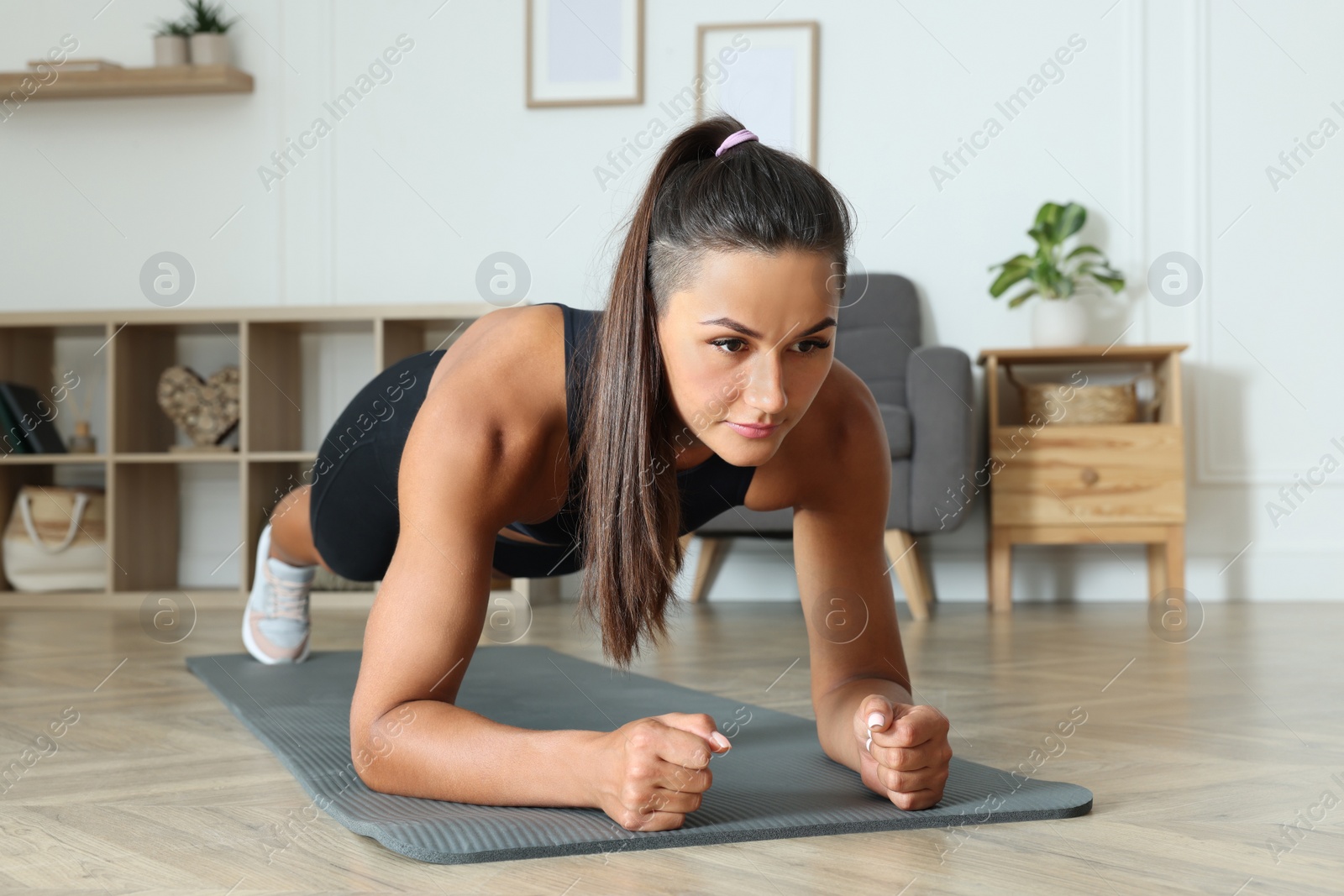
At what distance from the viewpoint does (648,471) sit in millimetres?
856

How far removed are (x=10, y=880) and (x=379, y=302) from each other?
264cm

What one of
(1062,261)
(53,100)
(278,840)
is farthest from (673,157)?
(53,100)

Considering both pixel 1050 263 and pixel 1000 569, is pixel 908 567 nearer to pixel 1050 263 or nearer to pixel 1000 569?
pixel 1000 569

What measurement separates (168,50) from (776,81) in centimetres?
163

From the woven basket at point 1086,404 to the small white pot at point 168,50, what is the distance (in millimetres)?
2388

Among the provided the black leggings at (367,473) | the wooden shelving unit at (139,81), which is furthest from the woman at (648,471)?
the wooden shelving unit at (139,81)

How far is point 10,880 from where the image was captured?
0.69 m

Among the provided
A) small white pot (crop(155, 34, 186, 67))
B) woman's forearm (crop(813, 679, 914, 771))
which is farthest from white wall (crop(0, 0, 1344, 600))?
woman's forearm (crop(813, 679, 914, 771))

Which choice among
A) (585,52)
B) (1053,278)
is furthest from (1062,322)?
(585,52)

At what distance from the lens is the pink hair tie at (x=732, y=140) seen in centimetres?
86

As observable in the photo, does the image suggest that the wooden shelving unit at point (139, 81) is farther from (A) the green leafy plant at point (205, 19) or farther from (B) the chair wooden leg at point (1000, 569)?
(B) the chair wooden leg at point (1000, 569)

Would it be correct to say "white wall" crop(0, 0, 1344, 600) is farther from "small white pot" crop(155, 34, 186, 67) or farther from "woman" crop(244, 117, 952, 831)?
"woman" crop(244, 117, 952, 831)

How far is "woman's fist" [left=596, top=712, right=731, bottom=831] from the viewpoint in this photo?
0.72 m

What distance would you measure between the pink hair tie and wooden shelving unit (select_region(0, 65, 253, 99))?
2.63 m
